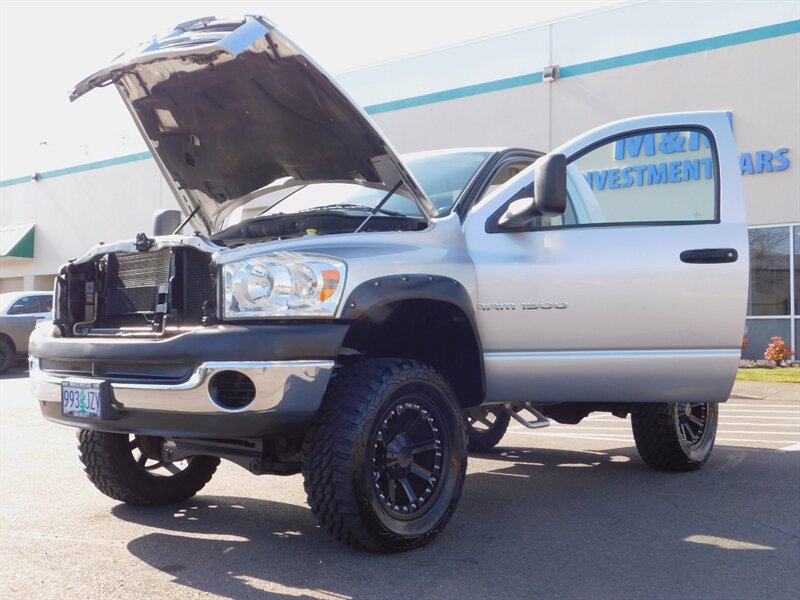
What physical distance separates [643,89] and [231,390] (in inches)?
623

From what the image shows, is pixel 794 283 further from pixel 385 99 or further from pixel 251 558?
pixel 251 558

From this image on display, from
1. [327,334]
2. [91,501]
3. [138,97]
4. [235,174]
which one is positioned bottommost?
[91,501]

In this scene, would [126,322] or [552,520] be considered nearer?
[126,322]

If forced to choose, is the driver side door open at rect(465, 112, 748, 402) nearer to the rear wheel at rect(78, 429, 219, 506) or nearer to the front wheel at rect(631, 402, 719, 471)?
the front wheel at rect(631, 402, 719, 471)

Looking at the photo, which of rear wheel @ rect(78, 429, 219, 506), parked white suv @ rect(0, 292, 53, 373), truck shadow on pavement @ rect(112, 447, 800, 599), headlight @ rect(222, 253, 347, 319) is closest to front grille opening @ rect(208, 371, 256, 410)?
headlight @ rect(222, 253, 347, 319)

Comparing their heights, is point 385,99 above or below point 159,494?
above

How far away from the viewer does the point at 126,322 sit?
418cm

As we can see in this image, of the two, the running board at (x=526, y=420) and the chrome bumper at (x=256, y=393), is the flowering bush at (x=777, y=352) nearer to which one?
the running board at (x=526, y=420)

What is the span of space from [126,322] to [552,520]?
2.43 meters

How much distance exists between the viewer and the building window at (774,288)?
16266 mm

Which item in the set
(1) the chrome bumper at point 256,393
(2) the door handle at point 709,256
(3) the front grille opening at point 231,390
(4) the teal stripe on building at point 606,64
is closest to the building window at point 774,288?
(4) the teal stripe on building at point 606,64

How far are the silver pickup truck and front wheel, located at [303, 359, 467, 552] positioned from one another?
1cm

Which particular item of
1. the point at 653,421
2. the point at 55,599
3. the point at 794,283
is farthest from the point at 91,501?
the point at 794,283

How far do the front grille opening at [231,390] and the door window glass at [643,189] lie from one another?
2233 mm
